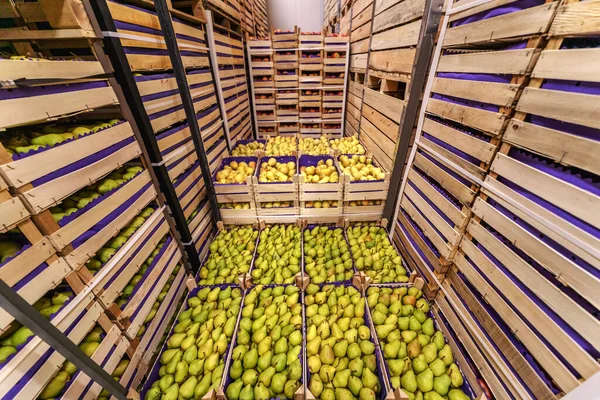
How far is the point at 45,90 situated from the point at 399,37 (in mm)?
3727

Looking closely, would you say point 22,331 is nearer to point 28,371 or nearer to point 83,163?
point 28,371

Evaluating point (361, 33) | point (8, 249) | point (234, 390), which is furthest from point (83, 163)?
point (361, 33)

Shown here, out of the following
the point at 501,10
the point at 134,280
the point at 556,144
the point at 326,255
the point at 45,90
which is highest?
the point at 501,10

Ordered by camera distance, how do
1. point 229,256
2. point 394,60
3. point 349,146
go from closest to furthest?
1. point 229,256
2. point 394,60
3. point 349,146

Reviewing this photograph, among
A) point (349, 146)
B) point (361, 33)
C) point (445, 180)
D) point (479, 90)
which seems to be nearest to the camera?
point (479, 90)

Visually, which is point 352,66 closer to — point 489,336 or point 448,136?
point 448,136

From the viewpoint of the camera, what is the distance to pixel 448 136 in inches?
94.4

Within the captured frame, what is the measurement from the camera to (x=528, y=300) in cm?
164

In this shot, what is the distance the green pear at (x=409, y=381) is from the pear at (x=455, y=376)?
11.7 inches

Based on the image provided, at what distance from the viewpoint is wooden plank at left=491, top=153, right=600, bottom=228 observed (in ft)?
4.23

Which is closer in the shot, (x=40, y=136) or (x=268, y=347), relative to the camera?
(x=40, y=136)

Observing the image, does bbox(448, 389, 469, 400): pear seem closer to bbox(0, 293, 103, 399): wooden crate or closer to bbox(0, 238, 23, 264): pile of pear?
bbox(0, 293, 103, 399): wooden crate

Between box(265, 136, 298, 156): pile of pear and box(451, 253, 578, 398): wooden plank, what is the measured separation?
327 cm

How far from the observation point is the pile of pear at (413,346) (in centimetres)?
188
